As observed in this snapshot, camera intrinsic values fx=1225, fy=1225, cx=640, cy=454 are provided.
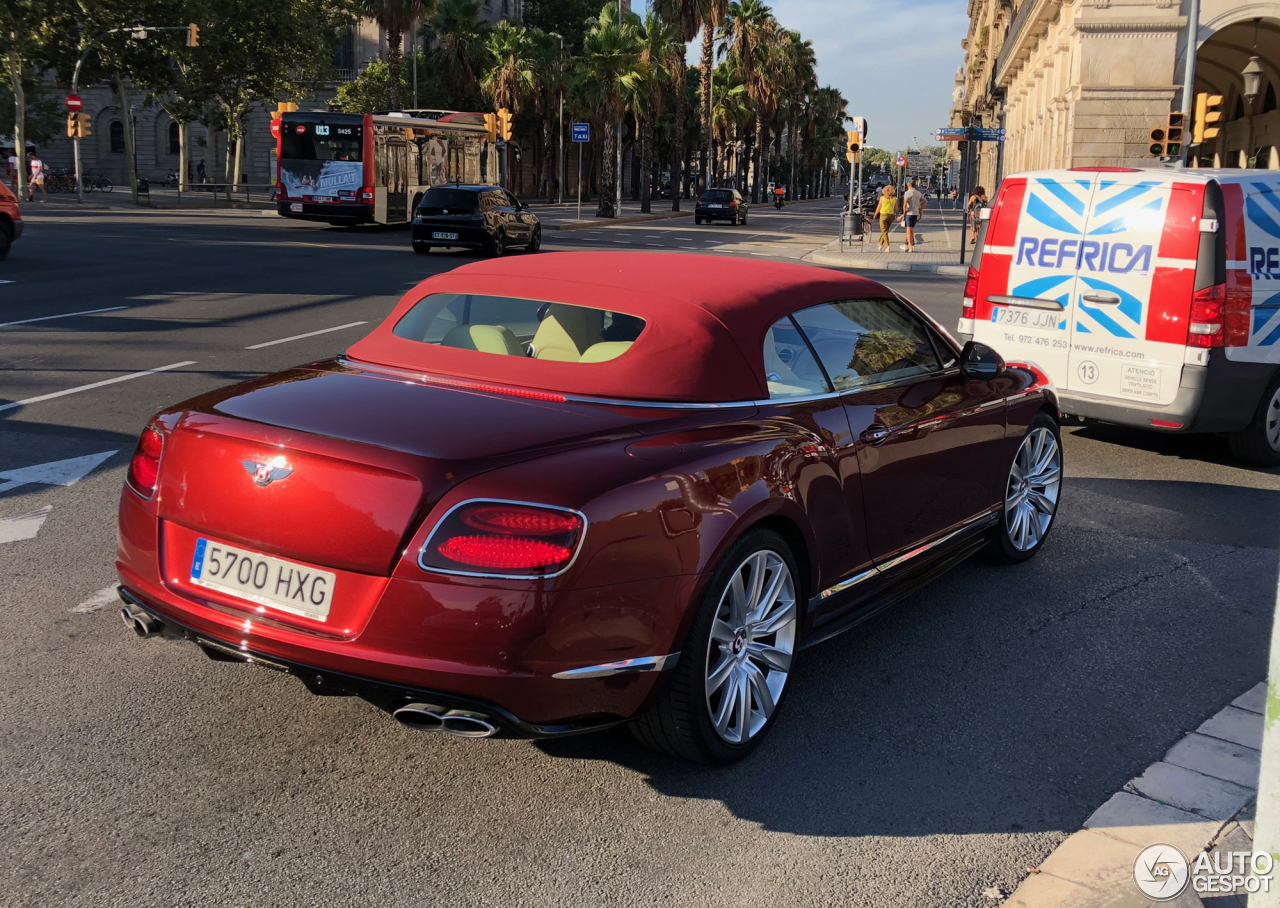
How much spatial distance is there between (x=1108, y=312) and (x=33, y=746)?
6857 millimetres

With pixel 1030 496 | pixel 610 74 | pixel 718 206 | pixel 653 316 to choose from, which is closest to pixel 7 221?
pixel 1030 496

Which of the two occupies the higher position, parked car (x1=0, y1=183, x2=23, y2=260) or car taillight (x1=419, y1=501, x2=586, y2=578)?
parked car (x1=0, y1=183, x2=23, y2=260)

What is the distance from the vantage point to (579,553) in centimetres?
310

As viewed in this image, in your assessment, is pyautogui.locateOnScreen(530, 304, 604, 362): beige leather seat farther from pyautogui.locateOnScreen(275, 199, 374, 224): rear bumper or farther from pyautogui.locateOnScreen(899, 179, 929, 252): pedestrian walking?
pyautogui.locateOnScreen(275, 199, 374, 224): rear bumper

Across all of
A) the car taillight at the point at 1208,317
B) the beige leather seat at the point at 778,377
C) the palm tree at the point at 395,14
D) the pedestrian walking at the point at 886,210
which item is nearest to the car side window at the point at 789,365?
the beige leather seat at the point at 778,377

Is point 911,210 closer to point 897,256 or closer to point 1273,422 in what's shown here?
point 897,256

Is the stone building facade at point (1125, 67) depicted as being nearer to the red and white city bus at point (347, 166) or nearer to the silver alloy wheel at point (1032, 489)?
the red and white city bus at point (347, 166)

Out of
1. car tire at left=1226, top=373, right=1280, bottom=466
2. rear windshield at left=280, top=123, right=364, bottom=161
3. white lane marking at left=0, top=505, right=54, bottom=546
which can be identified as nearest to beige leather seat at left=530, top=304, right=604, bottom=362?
white lane marking at left=0, top=505, right=54, bottom=546

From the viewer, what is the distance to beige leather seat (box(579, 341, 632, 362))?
3.95 metres

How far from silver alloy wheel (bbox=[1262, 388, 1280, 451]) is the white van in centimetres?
1

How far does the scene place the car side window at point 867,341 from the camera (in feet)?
14.4

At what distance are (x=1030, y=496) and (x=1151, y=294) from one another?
2.67 meters

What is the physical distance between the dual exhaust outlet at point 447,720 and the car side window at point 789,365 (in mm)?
1488

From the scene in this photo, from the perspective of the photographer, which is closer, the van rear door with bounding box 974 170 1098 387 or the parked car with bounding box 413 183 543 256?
the van rear door with bounding box 974 170 1098 387
